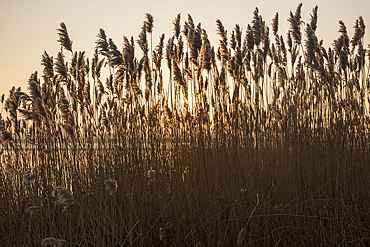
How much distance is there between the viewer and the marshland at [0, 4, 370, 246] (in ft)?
8.41

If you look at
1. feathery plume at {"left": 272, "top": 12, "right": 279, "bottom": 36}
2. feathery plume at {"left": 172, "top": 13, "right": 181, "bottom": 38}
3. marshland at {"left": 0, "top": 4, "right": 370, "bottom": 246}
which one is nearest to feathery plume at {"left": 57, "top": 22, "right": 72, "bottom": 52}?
marshland at {"left": 0, "top": 4, "right": 370, "bottom": 246}

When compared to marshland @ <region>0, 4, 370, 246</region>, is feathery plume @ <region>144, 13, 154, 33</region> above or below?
above

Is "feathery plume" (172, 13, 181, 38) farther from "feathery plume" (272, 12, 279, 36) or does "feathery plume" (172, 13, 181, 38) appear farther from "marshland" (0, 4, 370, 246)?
"feathery plume" (272, 12, 279, 36)

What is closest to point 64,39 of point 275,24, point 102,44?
point 102,44

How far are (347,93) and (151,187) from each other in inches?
102

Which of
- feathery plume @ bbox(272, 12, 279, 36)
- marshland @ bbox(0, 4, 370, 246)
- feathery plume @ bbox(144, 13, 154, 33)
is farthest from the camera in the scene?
feathery plume @ bbox(272, 12, 279, 36)

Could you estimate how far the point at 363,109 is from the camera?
395 cm

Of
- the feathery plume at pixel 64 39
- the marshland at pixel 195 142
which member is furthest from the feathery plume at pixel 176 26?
the feathery plume at pixel 64 39

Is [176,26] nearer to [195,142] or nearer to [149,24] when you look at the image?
[149,24]

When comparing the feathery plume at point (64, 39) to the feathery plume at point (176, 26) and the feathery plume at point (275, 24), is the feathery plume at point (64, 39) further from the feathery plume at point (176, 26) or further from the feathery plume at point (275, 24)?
the feathery plume at point (275, 24)

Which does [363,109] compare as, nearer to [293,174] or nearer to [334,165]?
[334,165]

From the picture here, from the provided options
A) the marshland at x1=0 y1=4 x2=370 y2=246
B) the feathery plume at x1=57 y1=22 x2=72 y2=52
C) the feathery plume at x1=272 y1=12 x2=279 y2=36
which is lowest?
the marshland at x1=0 y1=4 x2=370 y2=246

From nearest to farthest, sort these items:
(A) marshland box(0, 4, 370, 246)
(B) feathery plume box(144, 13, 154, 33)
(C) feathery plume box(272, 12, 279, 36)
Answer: (A) marshland box(0, 4, 370, 246) → (B) feathery plume box(144, 13, 154, 33) → (C) feathery plume box(272, 12, 279, 36)

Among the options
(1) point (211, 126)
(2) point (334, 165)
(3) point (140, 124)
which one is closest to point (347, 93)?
(2) point (334, 165)
